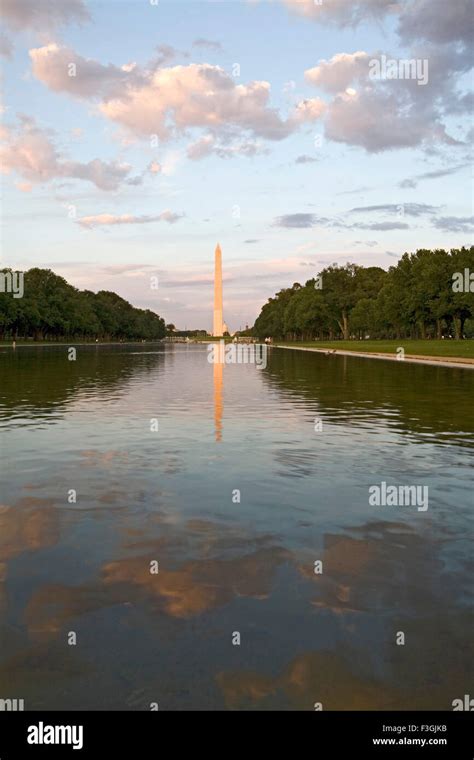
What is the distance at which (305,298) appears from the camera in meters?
155

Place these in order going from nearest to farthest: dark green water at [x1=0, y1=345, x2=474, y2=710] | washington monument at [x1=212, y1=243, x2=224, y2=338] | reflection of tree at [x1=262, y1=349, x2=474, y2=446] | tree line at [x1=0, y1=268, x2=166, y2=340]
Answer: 1. dark green water at [x1=0, y1=345, x2=474, y2=710]
2. reflection of tree at [x1=262, y1=349, x2=474, y2=446]
3. tree line at [x1=0, y1=268, x2=166, y2=340]
4. washington monument at [x1=212, y1=243, x2=224, y2=338]

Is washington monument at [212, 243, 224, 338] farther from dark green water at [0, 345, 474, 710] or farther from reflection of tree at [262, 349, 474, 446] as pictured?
dark green water at [0, 345, 474, 710]

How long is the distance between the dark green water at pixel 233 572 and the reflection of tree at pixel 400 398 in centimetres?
214

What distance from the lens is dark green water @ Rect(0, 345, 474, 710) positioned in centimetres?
498

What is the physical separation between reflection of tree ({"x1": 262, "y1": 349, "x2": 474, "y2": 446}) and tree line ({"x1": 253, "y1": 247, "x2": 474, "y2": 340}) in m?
45.0

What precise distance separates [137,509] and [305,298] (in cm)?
14772

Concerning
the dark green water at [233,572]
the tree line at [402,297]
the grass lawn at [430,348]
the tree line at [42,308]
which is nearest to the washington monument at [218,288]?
the tree line at [402,297]

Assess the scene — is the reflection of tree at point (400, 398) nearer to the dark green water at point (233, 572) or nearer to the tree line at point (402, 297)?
the dark green water at point (233, 572)

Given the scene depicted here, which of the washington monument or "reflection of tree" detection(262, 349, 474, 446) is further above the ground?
the washington monument

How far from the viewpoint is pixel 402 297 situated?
112 meters

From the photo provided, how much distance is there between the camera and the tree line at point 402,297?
96938 millimetres
